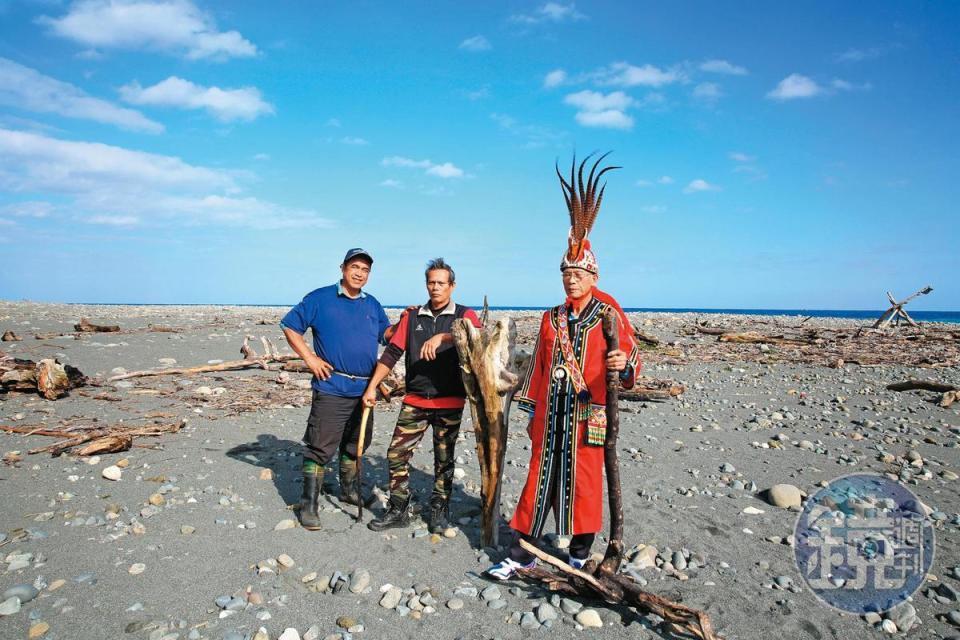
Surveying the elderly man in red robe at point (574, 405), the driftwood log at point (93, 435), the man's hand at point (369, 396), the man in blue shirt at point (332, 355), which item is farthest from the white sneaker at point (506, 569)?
the driftwood log at point (93, 435)

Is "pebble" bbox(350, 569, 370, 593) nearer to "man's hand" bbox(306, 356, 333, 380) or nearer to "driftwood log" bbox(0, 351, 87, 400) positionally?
"man's hand" bbox(306, 356, 333, 380)

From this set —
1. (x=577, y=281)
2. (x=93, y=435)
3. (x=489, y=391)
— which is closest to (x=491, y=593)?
(x=489, y=391)

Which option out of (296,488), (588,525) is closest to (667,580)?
(588,525)

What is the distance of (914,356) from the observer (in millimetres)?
17328

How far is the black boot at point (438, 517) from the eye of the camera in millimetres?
5098

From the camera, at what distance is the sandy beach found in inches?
145

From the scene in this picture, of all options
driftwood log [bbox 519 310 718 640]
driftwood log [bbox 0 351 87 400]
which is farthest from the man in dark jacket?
driftwood log [bbox 0 351 87 400]

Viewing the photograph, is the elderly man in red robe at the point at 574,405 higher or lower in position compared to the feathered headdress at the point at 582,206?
lower

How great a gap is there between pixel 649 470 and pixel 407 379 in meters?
Result: 3.66

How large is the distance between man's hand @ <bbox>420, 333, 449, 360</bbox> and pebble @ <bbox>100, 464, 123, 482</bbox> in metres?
3.85

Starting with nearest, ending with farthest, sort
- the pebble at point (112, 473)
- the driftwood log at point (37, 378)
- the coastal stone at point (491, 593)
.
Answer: the coastal stone at point (491, 593) → the pebble at point (112, 473) → the driftwood log at point (37, 378)

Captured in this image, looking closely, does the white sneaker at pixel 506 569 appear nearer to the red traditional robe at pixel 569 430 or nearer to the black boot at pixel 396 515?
the red traditional robe at pixel 569 430

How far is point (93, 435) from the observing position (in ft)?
22.6

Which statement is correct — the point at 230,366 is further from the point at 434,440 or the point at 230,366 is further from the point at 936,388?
the point at 936,388
